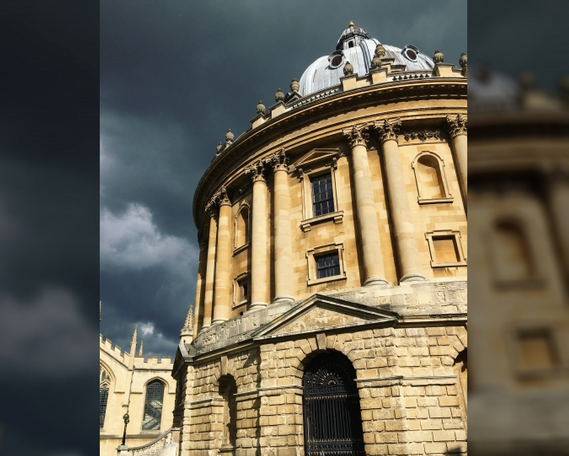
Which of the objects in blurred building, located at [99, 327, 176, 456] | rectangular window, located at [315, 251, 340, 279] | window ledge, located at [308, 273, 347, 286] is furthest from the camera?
blurred building, located at [99, 327, 176, 456]

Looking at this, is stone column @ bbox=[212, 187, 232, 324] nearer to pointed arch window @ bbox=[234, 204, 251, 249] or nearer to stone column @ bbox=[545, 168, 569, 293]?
pointed arch window @ bbox=[234, 204, 251, 249]

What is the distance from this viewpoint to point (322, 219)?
20.6 meters

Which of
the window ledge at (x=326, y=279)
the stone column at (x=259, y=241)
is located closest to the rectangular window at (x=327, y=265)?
the window ledge at (x=326, y=279)

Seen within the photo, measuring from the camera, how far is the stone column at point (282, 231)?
19812 millimetres

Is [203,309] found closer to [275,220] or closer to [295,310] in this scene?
[275,220]

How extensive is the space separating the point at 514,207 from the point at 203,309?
2748 centimetres

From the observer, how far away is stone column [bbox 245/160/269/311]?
20625 mm

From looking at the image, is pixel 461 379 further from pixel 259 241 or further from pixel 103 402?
pixel 103 402

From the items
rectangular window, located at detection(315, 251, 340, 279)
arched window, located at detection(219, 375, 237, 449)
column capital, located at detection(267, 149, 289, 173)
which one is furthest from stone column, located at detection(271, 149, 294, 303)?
arched window, located at detection(219, 375, 237, 449)

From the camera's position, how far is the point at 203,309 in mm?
27328

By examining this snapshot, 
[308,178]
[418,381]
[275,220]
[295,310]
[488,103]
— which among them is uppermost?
[308,178]

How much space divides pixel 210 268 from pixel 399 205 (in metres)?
12.9

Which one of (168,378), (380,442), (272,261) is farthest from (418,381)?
(168,378)

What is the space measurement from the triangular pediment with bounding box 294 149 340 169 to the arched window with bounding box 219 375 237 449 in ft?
38.8
